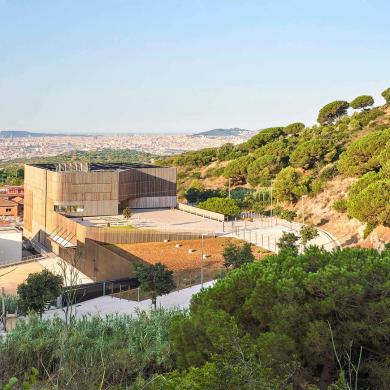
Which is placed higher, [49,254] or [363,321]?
[363,321]

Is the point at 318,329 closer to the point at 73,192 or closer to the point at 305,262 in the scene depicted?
the point at 305,262

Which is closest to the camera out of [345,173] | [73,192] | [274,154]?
[73,192]

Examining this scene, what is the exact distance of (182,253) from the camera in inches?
1084

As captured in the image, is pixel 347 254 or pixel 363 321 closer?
pixel 363 321

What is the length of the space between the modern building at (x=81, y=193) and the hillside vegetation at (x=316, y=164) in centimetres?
780

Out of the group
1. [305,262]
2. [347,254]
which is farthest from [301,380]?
[347,254]

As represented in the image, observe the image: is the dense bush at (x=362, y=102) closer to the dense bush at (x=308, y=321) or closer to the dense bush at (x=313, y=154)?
the dense bush at (x=313, y=154)

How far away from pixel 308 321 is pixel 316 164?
40844 millimetres

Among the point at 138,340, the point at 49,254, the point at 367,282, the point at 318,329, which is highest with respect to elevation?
the point at 367,282

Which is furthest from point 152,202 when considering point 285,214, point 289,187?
point 285,214

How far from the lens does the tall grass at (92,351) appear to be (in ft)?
Result: 20.9

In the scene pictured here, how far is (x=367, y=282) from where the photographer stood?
7898mm

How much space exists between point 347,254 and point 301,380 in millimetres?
3065

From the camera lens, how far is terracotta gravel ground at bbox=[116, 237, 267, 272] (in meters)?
25.3
